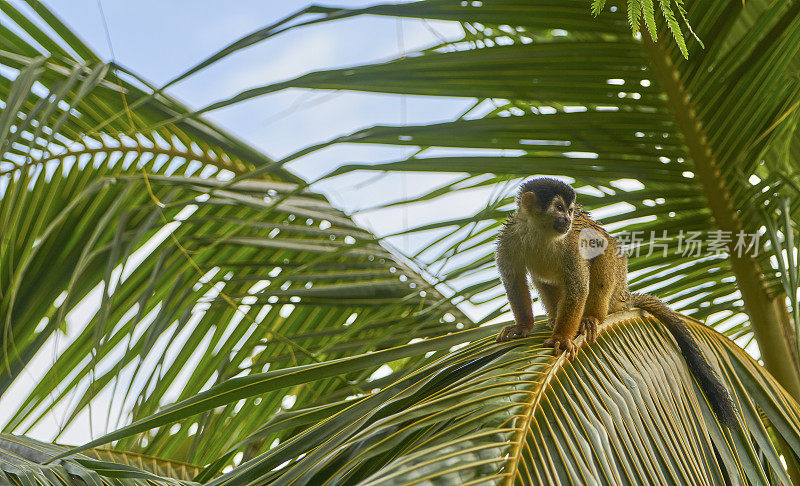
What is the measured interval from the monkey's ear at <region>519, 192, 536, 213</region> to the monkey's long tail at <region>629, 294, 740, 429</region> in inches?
18.7

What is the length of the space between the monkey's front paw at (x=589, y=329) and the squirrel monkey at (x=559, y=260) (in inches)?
6.6

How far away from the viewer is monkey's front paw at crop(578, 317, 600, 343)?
1879 millimetres

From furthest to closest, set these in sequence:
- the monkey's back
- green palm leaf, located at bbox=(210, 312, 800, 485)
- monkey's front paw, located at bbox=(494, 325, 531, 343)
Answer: the monkey's back → monkey's front paw, located at bbox=(494, 325, 531, 343) → green palm leaf, located at bbox=(210, 312, 800, 485)

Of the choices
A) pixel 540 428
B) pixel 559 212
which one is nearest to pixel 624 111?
pixel 559 212

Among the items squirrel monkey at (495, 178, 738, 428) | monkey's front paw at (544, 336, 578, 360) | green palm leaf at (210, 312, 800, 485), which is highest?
squirrel monkey at (495, 178, 738, 428)

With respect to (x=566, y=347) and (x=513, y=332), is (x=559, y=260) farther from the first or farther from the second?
(x=566, y=347)

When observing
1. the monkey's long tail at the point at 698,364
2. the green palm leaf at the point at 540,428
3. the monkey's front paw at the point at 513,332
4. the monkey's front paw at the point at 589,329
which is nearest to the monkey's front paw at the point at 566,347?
the green palm leaf at the point at 540,428

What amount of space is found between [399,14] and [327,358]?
1.34 metres

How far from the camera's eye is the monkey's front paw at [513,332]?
212 centimetres

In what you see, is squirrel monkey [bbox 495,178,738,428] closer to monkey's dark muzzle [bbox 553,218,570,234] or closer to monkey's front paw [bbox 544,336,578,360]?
monkey's dark muzzle [bbox 553,218,570,234]

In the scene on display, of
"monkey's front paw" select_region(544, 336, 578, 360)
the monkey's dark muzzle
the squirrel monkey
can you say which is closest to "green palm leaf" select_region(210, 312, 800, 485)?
"monkey's front paw" select_region(544, 336, 578, 360)

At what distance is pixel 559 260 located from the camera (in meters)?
2.54

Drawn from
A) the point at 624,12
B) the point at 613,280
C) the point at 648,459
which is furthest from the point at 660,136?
the point at 648,459

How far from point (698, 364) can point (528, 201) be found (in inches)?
32.2
